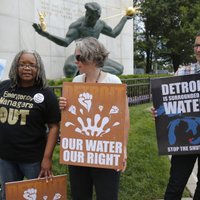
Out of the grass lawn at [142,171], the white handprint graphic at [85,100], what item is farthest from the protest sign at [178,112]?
the grass lawn at [142,171]

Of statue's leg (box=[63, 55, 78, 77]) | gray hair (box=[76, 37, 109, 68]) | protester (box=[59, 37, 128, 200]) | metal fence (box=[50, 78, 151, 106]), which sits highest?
statue's leg (box=[63, 55, 78, 77])

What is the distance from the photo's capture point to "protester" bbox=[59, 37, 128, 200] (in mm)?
2715

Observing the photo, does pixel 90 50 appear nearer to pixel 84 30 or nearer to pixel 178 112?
pixel 178 112

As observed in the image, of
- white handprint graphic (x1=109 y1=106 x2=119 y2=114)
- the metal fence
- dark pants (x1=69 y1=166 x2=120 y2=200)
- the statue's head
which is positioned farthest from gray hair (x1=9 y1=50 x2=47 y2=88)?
the metal fence

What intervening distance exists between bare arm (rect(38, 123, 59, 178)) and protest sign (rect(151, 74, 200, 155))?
2.86 feet

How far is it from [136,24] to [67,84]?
3534cm

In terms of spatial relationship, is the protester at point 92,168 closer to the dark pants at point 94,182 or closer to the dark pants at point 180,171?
the dark pants at point 94,182

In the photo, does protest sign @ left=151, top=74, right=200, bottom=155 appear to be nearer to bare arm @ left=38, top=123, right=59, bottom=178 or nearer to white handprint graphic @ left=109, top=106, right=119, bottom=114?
white handprint graphic @ left=109, top=106, right=119, bottom=114

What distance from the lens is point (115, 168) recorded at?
2756mm

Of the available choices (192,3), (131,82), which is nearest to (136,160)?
(131,82)

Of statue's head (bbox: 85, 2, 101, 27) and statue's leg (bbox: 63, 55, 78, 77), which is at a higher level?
statue's head (bbox: 85, 2, 101, 27)

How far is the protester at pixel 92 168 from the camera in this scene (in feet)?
8.91

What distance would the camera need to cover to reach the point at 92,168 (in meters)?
2.87

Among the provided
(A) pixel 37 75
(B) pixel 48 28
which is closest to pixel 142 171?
(A) pixel 37 75
